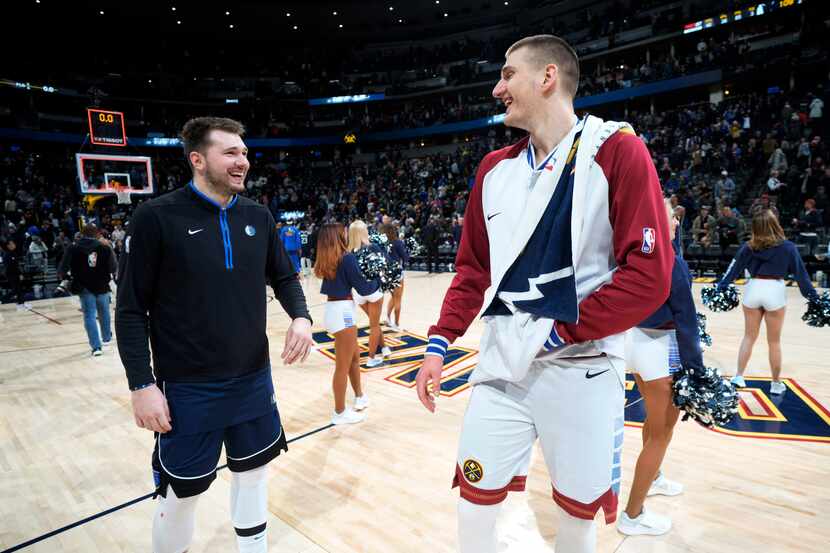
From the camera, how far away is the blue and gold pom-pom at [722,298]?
190 inches

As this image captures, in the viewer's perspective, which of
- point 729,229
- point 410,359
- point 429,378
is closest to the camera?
point 429,378

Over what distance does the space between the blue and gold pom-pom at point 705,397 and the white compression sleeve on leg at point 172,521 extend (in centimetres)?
243

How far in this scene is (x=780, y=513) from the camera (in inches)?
112

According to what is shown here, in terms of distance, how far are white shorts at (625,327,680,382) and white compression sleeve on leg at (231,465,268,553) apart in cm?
203

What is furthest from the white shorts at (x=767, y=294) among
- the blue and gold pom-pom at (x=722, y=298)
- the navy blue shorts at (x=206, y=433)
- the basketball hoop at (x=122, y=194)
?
the basketball hoop at (x=122, y=194)

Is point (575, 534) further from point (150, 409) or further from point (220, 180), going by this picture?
point (220, 180)

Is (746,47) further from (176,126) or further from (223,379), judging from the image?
(176,126)

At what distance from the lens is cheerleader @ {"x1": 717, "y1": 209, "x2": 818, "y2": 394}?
4.45m

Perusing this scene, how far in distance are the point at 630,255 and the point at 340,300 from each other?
3386 mm

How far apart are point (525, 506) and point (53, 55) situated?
122ft

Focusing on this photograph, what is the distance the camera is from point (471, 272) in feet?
6.10

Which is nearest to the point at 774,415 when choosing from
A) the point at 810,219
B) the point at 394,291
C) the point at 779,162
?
the point at 394,291

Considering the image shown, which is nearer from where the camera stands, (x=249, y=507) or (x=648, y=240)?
(x=648, y=240)

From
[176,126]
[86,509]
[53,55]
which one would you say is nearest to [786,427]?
[86,509]
